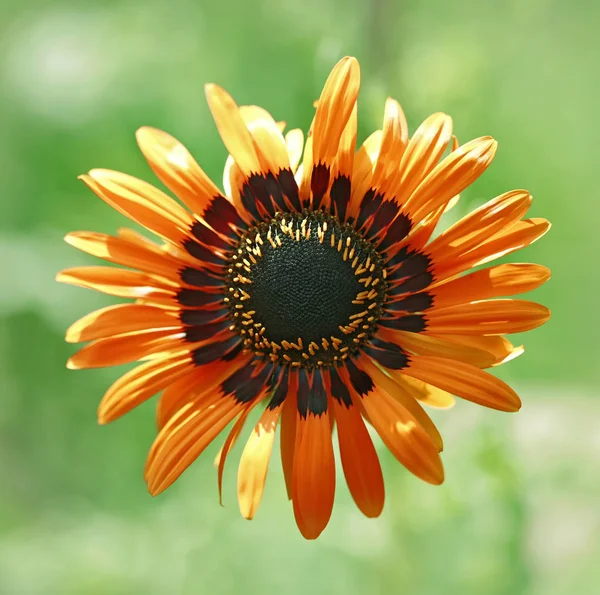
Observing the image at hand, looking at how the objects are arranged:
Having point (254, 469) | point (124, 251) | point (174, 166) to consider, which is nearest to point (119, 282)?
point (124, 251)

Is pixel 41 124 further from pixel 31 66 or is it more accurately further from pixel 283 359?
pixel 283 359

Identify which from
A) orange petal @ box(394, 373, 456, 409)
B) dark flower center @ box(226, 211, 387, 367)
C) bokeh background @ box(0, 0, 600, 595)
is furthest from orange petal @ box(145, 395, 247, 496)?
bokeh background @ box(0, 0, 600, 595)

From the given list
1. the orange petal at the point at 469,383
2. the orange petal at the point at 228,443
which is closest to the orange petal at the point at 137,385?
the orange petal at the point at 228,443

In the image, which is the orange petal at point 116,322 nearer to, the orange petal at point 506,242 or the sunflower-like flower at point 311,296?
the sunflower-like flower at point 311,296

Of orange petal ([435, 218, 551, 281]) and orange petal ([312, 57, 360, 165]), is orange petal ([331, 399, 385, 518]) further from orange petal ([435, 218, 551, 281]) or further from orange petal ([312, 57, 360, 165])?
orange petal ([312, 57, 360, 165])

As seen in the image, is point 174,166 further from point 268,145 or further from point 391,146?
point 391,146

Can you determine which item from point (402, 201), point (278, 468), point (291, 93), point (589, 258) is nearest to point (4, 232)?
point (291, 93)
